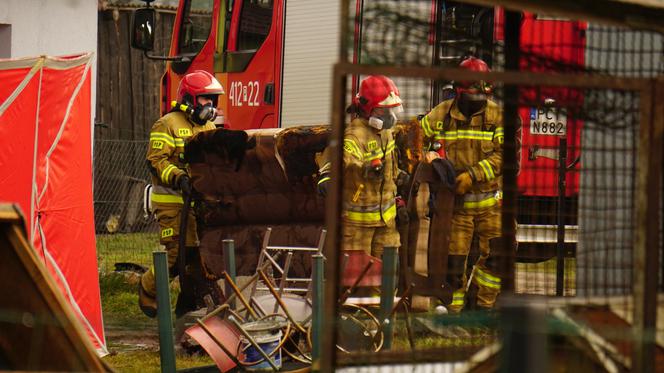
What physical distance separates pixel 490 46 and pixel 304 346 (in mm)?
4257

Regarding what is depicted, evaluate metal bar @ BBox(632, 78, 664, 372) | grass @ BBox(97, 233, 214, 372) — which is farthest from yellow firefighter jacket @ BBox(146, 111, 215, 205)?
metal bar @ BBox(632, 78, 664, 372)

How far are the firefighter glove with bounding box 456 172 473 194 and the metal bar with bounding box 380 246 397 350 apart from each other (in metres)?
2.75

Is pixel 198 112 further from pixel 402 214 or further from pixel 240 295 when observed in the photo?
pixel 240 295

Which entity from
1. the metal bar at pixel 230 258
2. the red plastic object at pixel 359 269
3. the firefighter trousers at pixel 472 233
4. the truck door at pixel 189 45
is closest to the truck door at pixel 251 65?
the truck door at pixel 189 45

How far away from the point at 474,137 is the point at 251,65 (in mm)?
4449

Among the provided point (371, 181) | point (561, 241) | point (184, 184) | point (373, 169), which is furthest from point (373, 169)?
point (561, 241)

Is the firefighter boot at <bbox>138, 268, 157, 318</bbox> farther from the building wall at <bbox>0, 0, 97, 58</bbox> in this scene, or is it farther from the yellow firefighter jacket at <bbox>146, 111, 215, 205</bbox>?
the building wall at <bbox>0, 0, 97, 58</bbox>

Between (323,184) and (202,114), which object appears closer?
(323,184)

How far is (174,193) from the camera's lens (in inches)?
404

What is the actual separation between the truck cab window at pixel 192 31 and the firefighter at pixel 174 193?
139 inches

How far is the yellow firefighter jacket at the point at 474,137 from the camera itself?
898 cm

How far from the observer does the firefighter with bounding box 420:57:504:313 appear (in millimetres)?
8430

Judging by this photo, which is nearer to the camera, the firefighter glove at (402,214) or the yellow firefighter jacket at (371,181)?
the yellow firefighter jacket at (371,181)

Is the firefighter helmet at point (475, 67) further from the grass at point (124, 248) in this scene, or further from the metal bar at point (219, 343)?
the grass at point (124, 248)
